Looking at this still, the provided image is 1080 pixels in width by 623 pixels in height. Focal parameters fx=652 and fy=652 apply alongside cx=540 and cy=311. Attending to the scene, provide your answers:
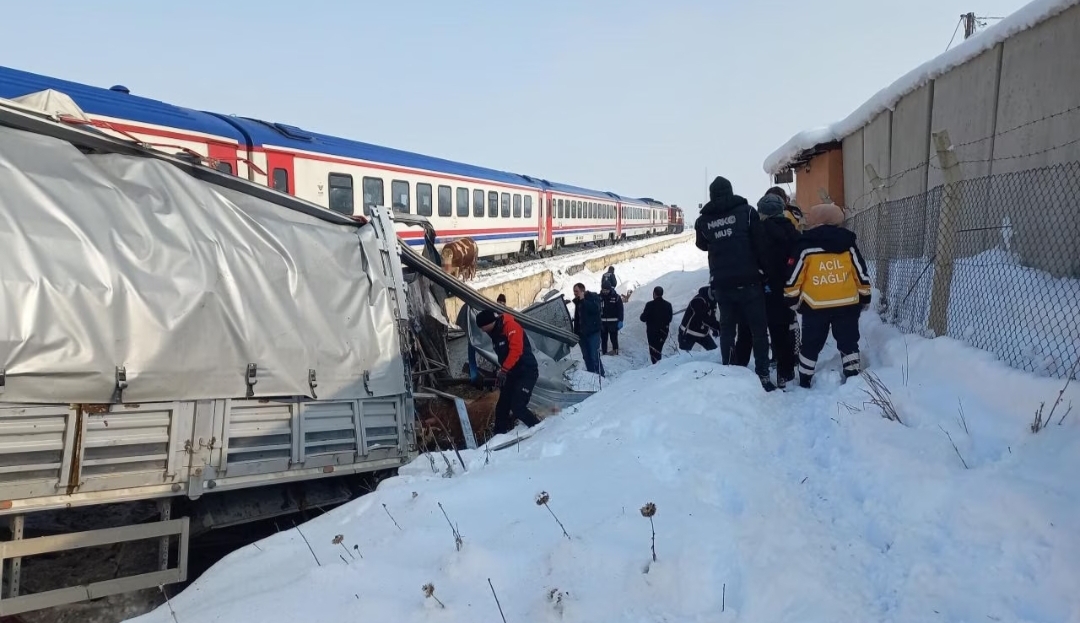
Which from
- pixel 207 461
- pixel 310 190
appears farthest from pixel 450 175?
pixel 207 461

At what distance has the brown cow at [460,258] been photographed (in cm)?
1502

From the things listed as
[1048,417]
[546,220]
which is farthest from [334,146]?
[546,220]

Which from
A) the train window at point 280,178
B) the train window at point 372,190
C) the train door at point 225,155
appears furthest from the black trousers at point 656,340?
the train door at point 225,155

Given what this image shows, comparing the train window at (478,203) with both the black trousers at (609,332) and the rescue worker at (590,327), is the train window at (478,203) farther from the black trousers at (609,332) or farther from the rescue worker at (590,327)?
the rescue worker at (590,327)

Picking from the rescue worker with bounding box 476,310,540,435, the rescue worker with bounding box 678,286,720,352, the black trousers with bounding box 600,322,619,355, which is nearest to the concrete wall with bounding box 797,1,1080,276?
the rescue worker with bounding box 678,286,720,352

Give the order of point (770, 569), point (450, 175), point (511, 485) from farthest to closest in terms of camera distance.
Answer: point (450, 175) → point (511, 485) → point (770, 569)

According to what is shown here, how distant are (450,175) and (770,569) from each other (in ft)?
47.4

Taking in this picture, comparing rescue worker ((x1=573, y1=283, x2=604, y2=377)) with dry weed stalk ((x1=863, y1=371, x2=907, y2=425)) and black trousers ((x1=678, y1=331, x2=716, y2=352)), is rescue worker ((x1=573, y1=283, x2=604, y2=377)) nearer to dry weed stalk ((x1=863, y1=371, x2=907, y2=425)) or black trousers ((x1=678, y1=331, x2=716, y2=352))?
black trousers ((x1=678, y1=331, x2=716, y2=352))

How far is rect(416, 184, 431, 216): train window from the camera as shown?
14.5m

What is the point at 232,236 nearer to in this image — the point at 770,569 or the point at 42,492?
the point at 42,492

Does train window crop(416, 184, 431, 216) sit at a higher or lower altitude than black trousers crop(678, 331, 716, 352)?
higher

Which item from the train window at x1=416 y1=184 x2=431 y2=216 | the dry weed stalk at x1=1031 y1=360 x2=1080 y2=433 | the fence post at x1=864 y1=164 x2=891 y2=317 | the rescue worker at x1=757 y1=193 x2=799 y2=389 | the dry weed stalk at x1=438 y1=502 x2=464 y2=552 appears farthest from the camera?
the train window at x1=416 y1=184 x2=431 y2=216

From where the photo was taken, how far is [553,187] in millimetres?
Result: 25438

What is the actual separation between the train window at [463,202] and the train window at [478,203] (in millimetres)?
513
